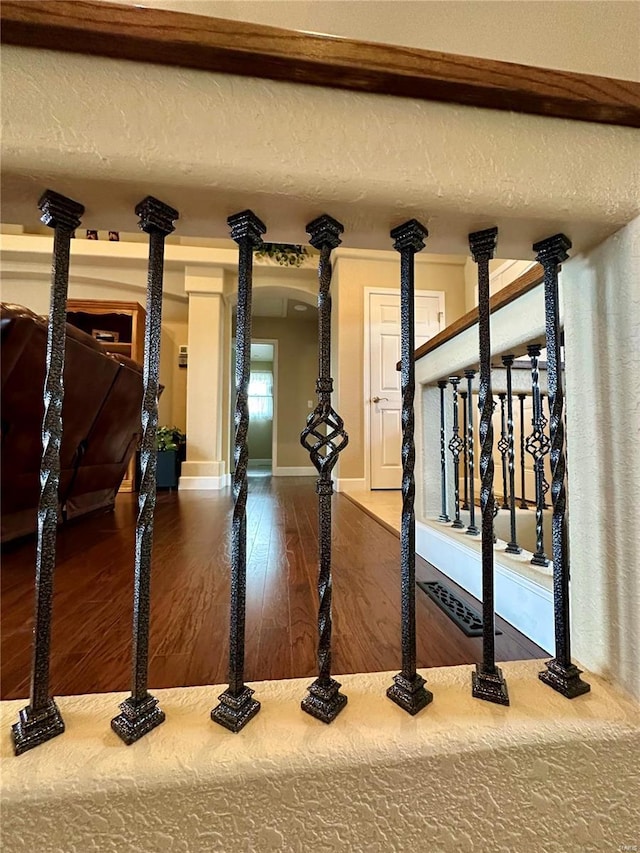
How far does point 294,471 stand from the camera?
6246mm

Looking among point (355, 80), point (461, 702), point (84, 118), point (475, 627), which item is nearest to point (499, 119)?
point (355, 80)

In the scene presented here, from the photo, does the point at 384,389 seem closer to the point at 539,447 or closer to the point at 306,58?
the point at 539,447

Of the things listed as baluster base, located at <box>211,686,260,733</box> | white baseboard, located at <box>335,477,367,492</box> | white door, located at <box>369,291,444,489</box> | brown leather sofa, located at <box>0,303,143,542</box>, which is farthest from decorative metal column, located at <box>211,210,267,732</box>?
white door, located at <box>369,291,444,489</box>

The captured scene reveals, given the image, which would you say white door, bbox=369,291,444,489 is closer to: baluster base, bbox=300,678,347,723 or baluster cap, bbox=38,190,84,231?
baluster base, bbox=300,678,347,723

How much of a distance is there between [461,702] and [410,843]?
15cm

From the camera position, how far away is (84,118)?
1.37 ft

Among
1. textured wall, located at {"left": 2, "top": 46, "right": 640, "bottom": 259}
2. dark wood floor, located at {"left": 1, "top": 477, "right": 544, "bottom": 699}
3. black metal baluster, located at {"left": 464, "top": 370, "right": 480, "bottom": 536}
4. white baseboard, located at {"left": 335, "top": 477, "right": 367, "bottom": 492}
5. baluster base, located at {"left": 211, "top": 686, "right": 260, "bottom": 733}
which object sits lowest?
dark wood floor, located at {"left": 1, "top": 477, "right": 544, "bottom": 699}

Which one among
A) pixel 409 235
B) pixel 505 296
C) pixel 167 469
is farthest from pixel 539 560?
pixel 167 469

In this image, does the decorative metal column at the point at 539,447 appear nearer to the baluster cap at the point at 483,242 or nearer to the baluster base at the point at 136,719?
the baluster cap at the point at 483,242

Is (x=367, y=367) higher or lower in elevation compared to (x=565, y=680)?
higher

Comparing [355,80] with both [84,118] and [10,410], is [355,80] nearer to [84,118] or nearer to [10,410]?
[84,118]

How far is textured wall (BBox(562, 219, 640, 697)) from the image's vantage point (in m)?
0.50

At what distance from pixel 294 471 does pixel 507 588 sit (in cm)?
536

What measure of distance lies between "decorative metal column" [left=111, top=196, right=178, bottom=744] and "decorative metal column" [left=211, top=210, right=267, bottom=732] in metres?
0.08
